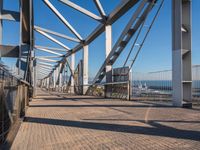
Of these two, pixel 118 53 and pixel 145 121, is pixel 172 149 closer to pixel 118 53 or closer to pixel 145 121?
pixel 145 121

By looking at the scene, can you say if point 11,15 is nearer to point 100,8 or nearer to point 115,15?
point 115,15

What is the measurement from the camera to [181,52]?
8.28 m

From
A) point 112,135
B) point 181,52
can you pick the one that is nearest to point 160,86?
point 181,52

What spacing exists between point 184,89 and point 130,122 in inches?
168

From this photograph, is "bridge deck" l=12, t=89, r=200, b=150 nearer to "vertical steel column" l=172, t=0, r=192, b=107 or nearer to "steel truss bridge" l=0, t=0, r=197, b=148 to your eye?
"steel truss bridge" l=0, t=0, r=197, b=148

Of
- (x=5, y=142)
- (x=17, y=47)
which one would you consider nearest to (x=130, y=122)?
(x=5, y=142)

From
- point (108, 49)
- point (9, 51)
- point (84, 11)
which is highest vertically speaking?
point (84, 11)

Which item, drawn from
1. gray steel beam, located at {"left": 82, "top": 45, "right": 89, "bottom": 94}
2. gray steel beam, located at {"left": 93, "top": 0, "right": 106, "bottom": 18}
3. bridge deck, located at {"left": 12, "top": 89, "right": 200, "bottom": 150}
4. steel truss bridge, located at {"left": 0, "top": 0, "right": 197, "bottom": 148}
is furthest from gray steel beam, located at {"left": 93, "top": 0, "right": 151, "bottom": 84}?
bridge deck, located at {"left": 12, "top": 89, "right": 200, "bottom": 150}

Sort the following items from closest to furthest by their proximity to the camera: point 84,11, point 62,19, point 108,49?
point 84,11 → point 108,49 → point 62,19

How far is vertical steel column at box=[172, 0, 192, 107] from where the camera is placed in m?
8.30

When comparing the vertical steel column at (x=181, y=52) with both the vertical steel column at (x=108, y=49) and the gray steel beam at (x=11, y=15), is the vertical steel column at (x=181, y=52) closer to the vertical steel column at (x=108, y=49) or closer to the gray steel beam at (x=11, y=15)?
the gray steel beam at (x=11, y=15)

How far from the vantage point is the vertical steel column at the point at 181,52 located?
8297 millimetres

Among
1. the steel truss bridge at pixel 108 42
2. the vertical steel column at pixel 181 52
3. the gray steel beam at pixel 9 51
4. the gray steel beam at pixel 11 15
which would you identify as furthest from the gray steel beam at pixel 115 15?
the gray steel beam at pixel 9 51

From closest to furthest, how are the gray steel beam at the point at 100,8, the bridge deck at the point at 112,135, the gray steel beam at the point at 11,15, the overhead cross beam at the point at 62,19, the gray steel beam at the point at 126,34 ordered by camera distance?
the bridge deck at the point at 112,135, the gray steel beam at the point at 11,15, the gray steel beam at the point at 126,34, the gray steel beam at the point at 100,8, the overhead cross beam at the point at 62,19
